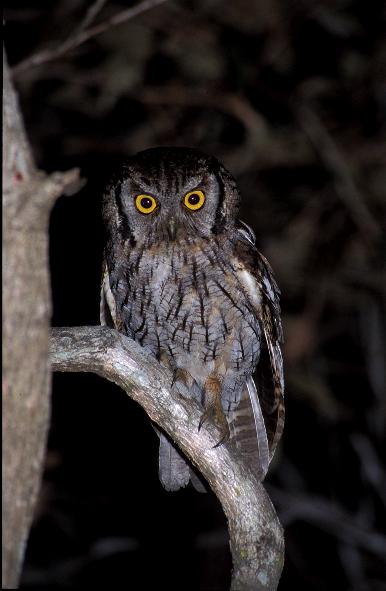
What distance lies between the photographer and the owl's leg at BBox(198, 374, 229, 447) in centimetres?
219

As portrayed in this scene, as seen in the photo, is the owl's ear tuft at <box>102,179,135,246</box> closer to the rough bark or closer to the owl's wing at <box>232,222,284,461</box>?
the owl's wing at <box>232,222,284,461</box>

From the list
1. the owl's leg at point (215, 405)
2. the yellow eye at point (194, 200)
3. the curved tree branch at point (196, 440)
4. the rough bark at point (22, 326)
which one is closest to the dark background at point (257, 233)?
the owl's leg at point (215, 405)

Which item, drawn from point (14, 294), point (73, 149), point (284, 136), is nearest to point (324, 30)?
point (284, 136)

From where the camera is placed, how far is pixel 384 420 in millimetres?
4703

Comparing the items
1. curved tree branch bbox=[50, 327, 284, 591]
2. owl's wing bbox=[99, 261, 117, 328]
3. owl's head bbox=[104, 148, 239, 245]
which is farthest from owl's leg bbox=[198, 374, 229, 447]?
owl's head bbox=[104, 148, 239, 245]

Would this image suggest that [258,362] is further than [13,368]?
Yes

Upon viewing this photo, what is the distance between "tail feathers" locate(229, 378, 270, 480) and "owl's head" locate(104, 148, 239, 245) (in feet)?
2.11

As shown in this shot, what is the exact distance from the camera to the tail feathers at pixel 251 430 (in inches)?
103

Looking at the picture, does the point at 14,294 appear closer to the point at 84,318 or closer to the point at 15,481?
the point at 15,481

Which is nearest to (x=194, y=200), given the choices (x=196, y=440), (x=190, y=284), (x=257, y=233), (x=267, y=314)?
(x=190, y=284)

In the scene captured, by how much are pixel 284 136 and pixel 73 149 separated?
1358 millimetres

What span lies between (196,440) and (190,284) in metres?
0.64

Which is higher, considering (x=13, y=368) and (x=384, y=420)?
(x=384, y=420)

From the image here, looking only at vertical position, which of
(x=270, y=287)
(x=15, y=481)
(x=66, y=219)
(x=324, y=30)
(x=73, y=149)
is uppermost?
(x=324, y=30)
